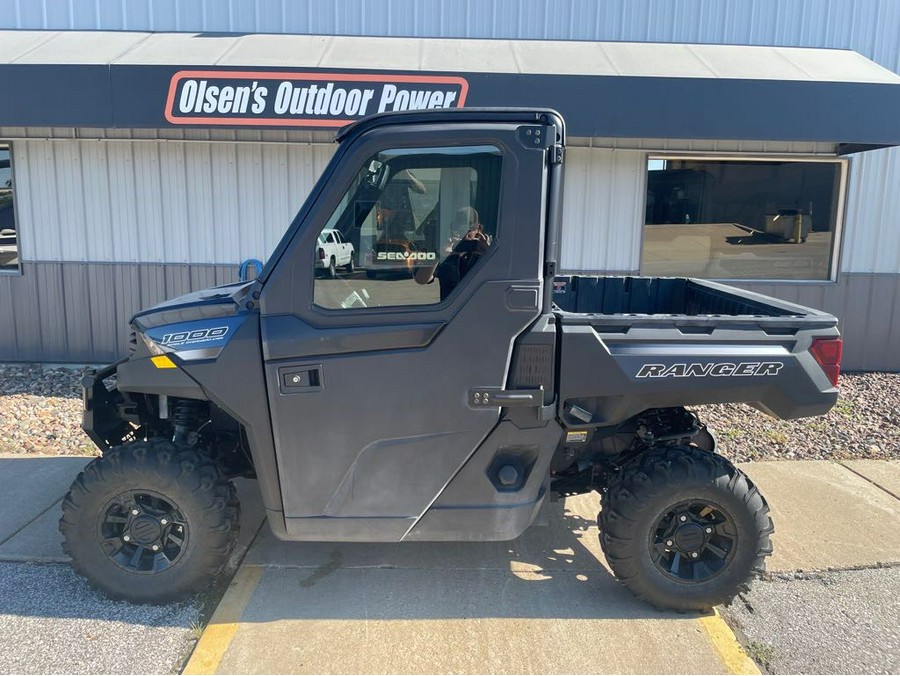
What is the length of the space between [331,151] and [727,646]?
6505mm

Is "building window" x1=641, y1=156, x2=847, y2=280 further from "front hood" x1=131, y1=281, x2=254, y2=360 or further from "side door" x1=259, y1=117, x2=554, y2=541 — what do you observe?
"front hood" x1=131, y1=281, x2=254, y2=360

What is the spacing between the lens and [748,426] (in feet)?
20.1

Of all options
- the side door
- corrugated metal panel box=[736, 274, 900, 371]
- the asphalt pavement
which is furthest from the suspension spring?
corrugated metal panel box=[736, 274, 900, 371]

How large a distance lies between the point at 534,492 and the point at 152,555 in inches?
75.5

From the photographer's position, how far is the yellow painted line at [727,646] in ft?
9.36

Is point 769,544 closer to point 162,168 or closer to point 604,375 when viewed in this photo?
point 604,375

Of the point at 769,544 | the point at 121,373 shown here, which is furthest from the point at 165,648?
the point at 769,544

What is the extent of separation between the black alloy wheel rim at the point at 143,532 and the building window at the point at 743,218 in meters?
6.38

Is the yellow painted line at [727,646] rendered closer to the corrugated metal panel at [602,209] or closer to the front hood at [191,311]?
the front hood at [191,311]

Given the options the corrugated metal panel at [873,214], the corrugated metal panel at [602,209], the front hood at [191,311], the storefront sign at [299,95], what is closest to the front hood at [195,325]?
the front hood at [191,311]

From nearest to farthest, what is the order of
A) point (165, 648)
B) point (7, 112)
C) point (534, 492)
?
point (165, 648) → point (534, 492) → point (7, 112)

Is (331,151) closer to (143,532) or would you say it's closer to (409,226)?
(409,226)

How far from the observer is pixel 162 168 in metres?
7.71

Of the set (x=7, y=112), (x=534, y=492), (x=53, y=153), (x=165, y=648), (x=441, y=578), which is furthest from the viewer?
(x=53, y=153)
